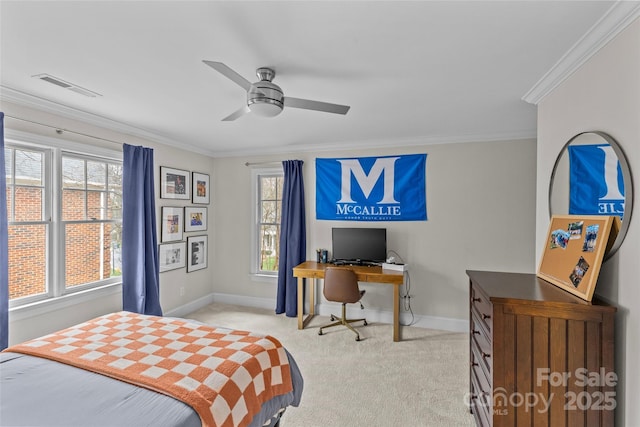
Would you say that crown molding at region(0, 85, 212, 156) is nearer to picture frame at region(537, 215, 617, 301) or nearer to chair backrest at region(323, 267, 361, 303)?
chair backrest at region(323, 267, 361, 303)

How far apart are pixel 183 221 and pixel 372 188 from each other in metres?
2.73

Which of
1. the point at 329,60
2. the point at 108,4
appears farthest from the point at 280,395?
the point at 108,4

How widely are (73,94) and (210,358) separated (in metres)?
2.44

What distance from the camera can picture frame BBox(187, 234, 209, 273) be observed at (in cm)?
446

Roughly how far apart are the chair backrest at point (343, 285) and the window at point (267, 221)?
1.39 m

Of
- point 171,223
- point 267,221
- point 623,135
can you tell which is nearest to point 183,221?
point 171,223

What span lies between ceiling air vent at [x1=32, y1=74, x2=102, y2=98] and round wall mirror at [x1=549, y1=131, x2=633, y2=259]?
11.5 ft

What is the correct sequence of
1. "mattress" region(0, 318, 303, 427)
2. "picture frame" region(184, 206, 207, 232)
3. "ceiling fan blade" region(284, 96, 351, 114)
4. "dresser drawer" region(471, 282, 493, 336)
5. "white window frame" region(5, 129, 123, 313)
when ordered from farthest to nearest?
"picture frame" region(184, 206, 207, 232) → "white window frame" region(5, 129, 123, 313) → "ceiling fan blade" region(284, 96, 351, 114) → "dresser drawer" region(471, 282, 493, 336) → "mattress" region(0, 318, 303, 427)

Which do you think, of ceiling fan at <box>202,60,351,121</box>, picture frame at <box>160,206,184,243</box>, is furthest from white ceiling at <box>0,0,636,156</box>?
picture frame at <box>160,206,184,243</box>

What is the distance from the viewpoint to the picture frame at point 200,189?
4534 millimetres

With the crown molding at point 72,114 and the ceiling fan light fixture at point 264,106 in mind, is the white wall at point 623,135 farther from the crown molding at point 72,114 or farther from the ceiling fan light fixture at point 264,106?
the crown molding at point 72,114

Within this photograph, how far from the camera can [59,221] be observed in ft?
9.46

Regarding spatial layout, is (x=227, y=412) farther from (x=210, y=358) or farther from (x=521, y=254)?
(x=521, y=254)

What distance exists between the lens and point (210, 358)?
5.67 feet
